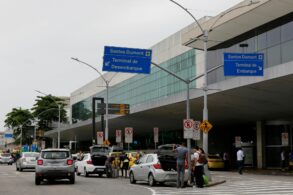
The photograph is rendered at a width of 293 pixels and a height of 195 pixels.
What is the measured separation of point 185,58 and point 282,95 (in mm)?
27819

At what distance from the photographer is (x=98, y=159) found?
3178cm

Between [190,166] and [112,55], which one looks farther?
[112,55]

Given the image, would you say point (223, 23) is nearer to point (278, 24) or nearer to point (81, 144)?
point (278, 24)

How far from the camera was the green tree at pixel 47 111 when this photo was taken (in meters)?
101

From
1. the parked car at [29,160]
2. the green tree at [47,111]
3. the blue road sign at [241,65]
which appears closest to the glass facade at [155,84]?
the green tree at [47,111]

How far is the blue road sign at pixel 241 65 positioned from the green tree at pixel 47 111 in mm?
76629

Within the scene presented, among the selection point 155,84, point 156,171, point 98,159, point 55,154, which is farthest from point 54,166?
point 155,84

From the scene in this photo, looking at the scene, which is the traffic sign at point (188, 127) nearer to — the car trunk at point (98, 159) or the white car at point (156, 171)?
the white car at point (156, 171)

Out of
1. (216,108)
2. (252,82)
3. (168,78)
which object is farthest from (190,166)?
(168,78)

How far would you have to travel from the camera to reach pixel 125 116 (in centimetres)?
5062

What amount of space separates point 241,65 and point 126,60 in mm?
5803

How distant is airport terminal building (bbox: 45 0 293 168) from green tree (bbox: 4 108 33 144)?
163ft

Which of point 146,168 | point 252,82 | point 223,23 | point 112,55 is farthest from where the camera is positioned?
point 223,23

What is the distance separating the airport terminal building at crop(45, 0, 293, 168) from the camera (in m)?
31.3
